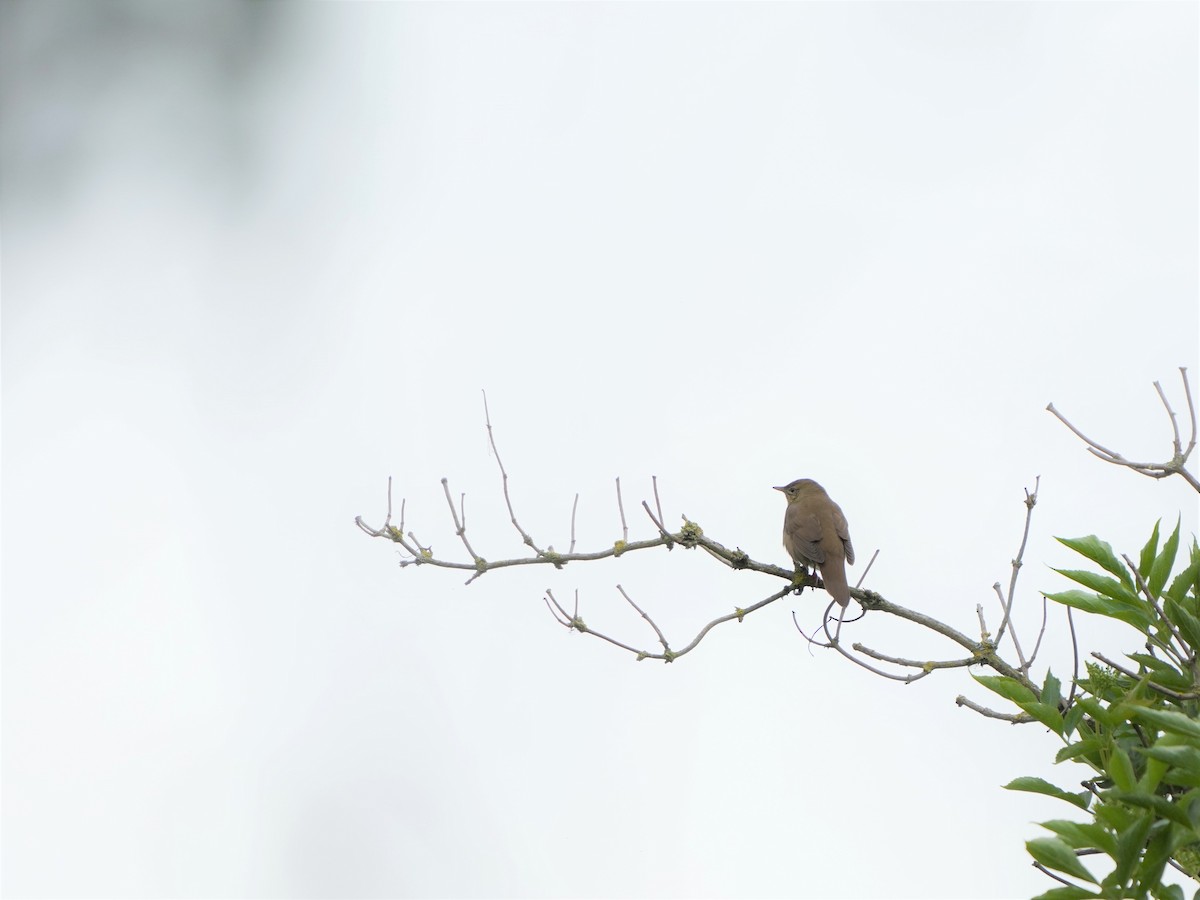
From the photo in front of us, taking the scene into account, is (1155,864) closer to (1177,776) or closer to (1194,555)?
(1177,776)

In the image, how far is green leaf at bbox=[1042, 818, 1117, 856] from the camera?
2.53m

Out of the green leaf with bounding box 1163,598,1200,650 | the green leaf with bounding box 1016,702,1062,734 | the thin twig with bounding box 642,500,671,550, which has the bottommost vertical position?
the green leaf with bounding box 1016,702,1062,734

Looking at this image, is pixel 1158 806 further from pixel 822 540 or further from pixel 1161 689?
pixel 822 540

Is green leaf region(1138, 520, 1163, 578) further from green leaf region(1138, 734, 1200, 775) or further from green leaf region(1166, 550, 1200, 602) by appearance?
green leaf region(1138, 734, 1200, 775)

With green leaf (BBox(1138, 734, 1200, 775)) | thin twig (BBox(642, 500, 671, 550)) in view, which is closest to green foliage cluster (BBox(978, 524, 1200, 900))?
green leaf (BBox(1138, 734, 1200, 775))

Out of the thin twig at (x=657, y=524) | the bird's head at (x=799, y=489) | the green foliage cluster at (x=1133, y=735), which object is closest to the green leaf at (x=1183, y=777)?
the green foliage cluster at (x=1133, y=735)

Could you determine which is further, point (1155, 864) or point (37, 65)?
point (1155, 864)

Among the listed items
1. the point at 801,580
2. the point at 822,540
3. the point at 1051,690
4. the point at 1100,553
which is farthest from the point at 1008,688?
the point at 822,540

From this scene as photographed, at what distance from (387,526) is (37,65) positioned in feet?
9.27

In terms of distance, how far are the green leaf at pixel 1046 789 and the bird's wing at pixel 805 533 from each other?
2.48m

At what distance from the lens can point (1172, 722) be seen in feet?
8.09

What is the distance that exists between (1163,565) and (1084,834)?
34.2 inches

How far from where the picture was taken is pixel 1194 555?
10.4 feet

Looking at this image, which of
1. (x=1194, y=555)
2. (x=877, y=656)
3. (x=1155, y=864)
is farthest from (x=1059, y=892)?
(x=877, y=656)
